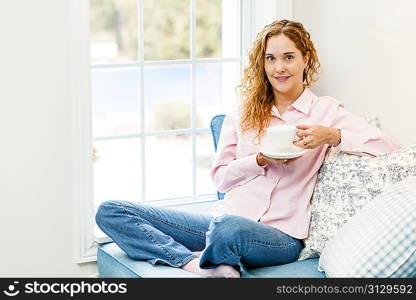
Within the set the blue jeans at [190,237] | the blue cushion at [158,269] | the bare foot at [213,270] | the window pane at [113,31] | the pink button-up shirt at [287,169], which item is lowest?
the blue cushion at [158,269]

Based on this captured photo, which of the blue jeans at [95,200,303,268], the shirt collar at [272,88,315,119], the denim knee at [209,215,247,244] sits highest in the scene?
→ the shirt collar at [272,88,315,119]

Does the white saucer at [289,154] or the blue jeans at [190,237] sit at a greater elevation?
the white saucer at [289,154]

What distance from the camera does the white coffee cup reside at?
10.5 ft

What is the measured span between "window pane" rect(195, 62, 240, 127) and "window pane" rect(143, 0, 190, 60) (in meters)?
0.14

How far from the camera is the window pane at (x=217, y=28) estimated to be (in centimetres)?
399

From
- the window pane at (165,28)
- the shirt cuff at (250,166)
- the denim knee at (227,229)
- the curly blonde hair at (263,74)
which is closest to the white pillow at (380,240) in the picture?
the denim knee at (227,229)

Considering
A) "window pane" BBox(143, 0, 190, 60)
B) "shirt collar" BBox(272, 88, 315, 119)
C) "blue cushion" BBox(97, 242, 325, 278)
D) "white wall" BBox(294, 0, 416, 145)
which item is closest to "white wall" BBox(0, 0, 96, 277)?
"blue cushion" BBox(97, 242, 325, 278)

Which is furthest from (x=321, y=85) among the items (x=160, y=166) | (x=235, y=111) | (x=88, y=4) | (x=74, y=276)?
(x=74, y=276)

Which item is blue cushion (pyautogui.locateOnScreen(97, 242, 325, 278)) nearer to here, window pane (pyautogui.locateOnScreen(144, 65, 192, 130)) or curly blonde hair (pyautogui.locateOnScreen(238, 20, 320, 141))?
curly blonde hair (pyautogui.locateOnScreen(238, 20, 320, 141))

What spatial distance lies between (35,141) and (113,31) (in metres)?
0.61

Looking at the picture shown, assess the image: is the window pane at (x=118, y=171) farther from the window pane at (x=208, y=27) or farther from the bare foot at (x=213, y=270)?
the bare foot at (x=213, y=270)

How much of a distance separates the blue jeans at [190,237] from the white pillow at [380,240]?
0.25m

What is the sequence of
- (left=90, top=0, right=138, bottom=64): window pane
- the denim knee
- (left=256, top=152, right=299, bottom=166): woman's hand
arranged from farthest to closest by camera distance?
(left=90, top=0, right=138, bottom=64): window pane
(left=256, top=152, right=299, bottom=166): woman's hand
the denim knee

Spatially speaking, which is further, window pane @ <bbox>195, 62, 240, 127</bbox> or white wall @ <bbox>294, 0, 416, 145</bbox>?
window pane @ <bbox>195, 62, 240, 127</bbox>
